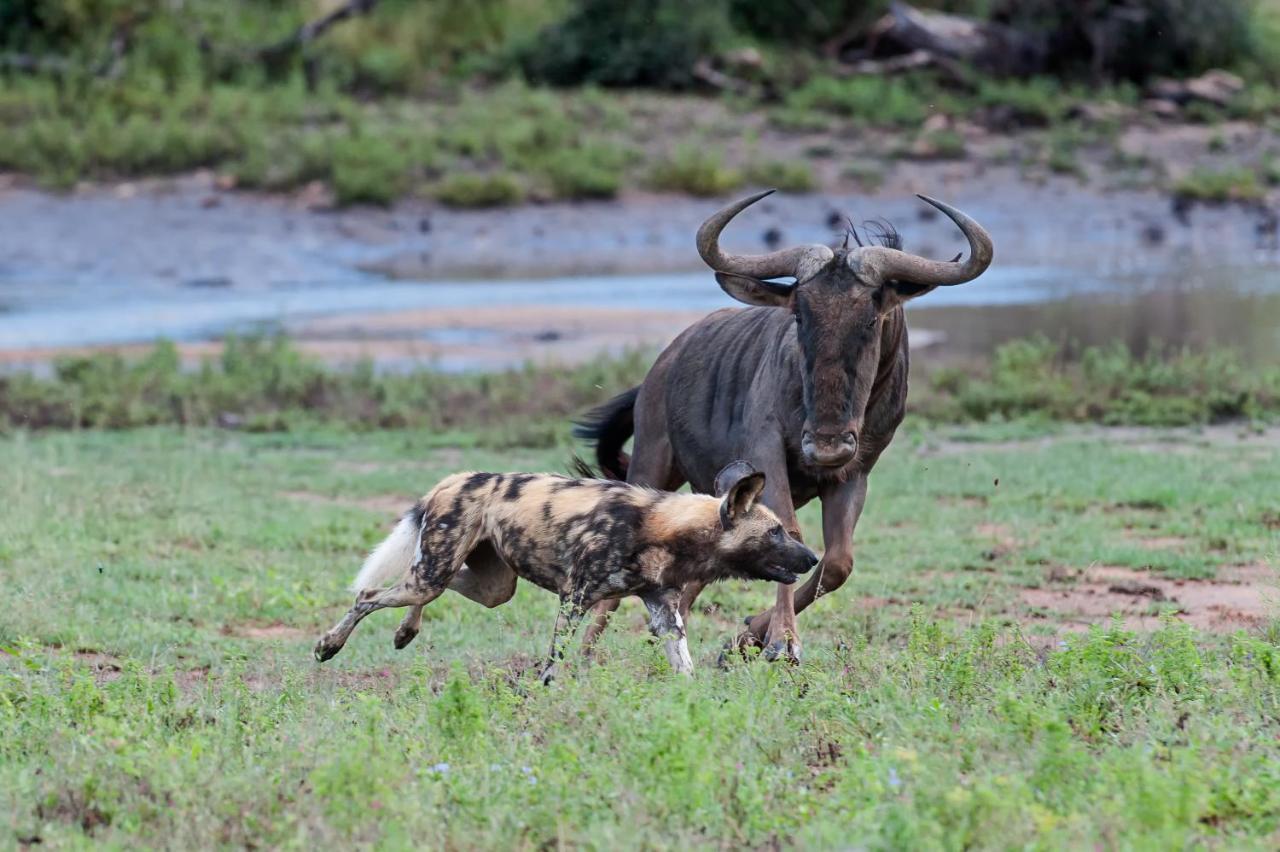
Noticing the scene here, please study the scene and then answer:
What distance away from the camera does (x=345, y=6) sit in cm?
3634

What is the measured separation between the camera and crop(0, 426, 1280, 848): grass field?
15.2 feet

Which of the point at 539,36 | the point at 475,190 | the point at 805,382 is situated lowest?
the point at 475,190

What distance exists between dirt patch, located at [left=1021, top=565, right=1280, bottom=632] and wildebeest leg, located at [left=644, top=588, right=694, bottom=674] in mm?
2324

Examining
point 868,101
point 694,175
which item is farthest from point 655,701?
point 868,101

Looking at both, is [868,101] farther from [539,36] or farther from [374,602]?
[374,602]

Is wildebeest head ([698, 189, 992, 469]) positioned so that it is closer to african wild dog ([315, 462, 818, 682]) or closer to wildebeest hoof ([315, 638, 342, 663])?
african wild dog ([315, 462, 818, 682])

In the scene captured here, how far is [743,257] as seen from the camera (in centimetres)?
771

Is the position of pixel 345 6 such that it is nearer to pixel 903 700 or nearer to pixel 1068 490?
pixel 1068 490

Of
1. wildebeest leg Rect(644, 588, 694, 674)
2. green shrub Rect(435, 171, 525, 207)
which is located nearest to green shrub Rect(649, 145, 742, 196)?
green shrub Rect(435, 171, 525, 207)

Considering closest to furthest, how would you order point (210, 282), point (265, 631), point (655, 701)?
1. point (655, 701)
2. point (265, 631)
3. point (210, 282)

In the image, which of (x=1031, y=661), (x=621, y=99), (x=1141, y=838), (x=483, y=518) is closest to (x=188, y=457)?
(x=483, y=518)

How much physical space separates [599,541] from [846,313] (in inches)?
58.2

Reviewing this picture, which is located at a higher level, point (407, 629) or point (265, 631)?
point (407, 629)

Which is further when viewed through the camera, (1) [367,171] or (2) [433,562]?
(1) [367,171]
